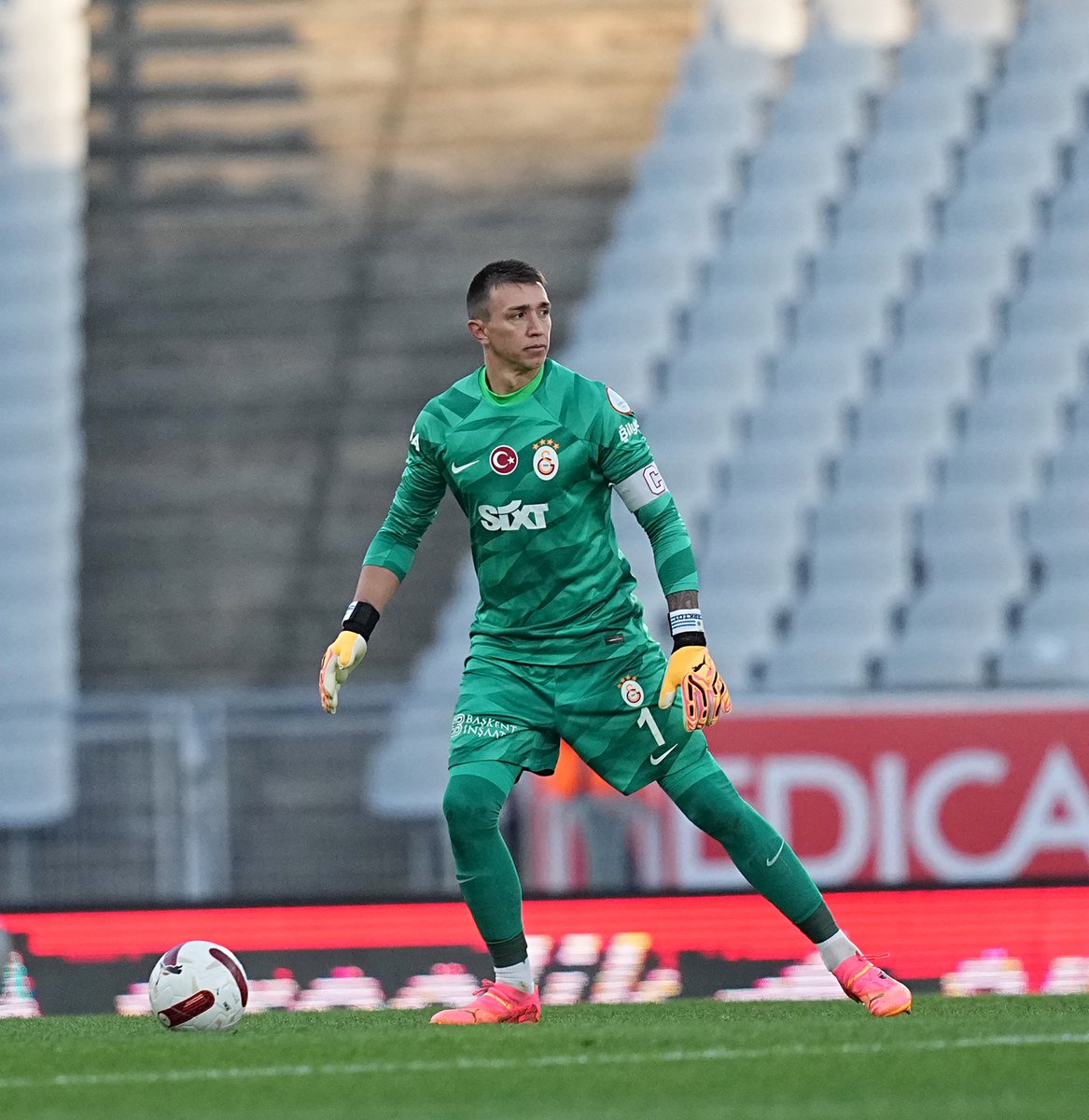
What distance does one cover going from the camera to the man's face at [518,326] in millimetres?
5941

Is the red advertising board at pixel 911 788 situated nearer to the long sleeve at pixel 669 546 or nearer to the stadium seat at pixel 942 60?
the long sleeve at pixel 669 546

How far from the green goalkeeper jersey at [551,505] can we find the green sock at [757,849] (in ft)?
1.36

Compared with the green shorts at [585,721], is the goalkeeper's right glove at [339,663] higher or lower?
higher

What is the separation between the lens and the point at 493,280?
6.00 meters

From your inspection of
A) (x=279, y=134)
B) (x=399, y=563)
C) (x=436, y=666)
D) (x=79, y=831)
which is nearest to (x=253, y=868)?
(x=79, y=831)

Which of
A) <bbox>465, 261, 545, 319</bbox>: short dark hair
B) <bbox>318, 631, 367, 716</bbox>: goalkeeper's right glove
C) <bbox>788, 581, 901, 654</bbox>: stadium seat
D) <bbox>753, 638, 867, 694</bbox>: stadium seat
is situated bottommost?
<bbox>753, 638, 867, 694</bbox>: stadium seat

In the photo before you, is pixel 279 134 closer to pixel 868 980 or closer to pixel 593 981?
pixel 593 981

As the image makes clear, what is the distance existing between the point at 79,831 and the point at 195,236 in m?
5.42

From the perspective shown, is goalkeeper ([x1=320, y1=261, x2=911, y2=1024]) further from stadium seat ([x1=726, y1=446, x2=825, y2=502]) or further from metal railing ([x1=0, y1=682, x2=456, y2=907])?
stadium seat ([x1=726, y1=446, x2=825, y2=502])

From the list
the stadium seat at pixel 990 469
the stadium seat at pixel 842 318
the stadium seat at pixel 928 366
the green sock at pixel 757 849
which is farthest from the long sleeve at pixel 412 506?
Answer: the stadium seat at pixel 842 318

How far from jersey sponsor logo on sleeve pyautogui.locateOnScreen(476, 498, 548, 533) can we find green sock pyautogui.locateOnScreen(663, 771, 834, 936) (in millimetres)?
754

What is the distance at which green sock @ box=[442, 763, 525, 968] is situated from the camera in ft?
19.3

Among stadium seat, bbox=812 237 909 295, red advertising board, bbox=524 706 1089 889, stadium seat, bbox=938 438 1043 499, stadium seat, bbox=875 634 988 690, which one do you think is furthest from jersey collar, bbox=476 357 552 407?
stadium seat, bbox=812 237 909 295

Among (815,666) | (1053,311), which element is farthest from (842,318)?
(815,666)
